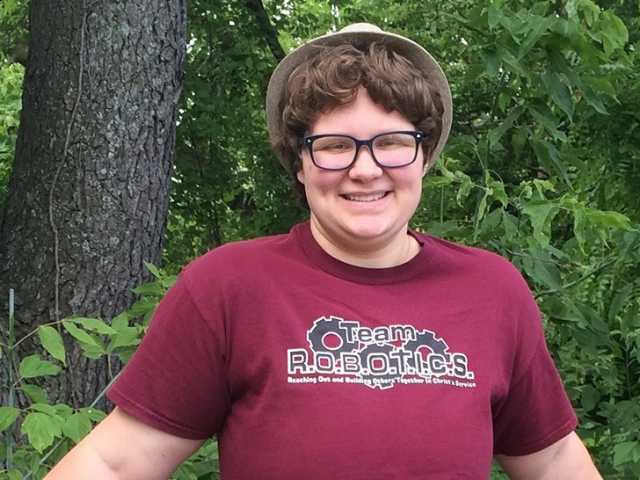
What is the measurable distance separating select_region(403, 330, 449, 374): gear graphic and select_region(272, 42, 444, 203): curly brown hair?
32 cm

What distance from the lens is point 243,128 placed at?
5758 mm

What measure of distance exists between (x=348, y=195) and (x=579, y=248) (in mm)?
1441

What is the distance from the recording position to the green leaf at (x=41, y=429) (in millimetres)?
2006

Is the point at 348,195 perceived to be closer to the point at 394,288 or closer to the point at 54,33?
the point at 394,288

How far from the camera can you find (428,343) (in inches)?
67.0

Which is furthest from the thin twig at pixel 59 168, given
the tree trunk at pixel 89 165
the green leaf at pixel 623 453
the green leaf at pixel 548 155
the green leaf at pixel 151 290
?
the green leaf at pixel 623 453

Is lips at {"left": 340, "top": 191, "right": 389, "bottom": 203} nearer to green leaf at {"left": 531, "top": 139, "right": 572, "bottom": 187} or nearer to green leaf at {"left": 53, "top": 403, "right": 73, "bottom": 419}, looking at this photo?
green leaf at {"left": 53, "top": 403, "right": 73, "bottom": 419}

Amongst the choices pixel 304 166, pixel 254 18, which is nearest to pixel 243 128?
pixel 254 18

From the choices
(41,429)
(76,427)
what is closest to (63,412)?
(76,427)

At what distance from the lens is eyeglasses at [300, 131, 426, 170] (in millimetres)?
1700

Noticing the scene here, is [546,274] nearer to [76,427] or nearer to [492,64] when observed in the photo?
[492,64]

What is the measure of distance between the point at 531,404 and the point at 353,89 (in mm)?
591

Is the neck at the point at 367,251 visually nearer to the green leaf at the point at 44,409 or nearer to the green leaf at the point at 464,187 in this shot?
the green leaf at the point at 44,409

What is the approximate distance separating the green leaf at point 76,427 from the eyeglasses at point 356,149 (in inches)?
30.3
